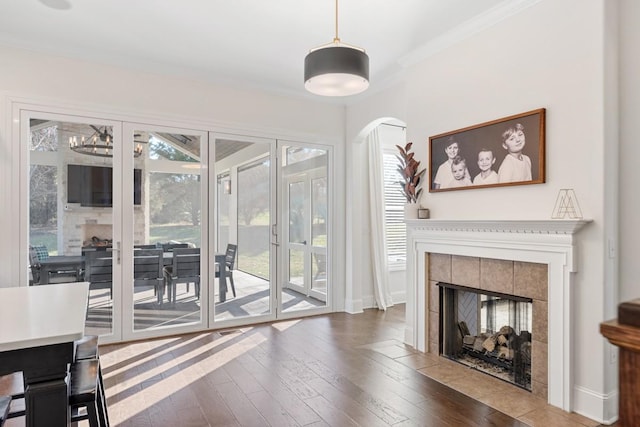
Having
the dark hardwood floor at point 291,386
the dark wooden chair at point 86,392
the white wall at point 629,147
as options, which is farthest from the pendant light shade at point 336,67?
the dark hardwood floor at point 291,386

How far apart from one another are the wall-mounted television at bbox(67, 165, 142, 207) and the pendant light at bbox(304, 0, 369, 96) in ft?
8.76

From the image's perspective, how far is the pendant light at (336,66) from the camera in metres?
2.36

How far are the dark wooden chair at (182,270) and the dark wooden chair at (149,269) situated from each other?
0.08m

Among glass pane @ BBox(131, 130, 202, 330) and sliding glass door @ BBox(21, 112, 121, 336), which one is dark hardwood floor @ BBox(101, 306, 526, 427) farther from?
sliding glass door @ BBox(21, 112, 121, 336)

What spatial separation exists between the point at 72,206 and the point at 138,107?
1.25 meters

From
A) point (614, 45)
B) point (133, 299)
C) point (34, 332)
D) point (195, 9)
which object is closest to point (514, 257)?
Result: point (614, 45)

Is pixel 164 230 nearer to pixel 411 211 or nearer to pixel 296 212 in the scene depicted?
pixel 296 212

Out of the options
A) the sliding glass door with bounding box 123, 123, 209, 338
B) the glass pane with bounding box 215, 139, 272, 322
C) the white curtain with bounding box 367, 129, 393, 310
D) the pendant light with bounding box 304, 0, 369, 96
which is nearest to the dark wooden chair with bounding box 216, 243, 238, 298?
the glass pane with bounding box 215, 139, 272, 322

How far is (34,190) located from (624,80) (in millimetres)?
5035

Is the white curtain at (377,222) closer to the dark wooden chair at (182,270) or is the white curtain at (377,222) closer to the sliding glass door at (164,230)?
the sliding glass door at (164,230)

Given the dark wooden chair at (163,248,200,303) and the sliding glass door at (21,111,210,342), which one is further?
the dark wooden chair at (163,248,200,303)

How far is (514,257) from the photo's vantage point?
9.78ft

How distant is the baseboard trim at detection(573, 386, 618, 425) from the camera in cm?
250

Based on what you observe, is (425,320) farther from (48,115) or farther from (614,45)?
(48,115)
